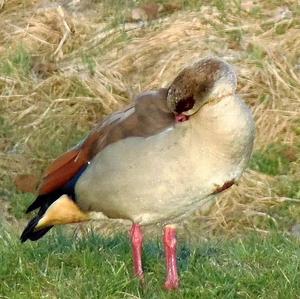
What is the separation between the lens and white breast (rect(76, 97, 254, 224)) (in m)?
5.09

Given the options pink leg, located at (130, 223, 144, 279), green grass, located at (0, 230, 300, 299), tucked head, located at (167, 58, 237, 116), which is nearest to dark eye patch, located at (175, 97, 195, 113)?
tucked head, located at (167, 58, 237, 116)

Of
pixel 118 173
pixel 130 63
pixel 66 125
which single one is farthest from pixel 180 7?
pixel 118 173

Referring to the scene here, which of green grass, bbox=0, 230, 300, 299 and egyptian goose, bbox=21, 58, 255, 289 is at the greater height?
egyptian goose, bbox=21, 58, 255, 289

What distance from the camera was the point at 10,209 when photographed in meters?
Answer: 9.20

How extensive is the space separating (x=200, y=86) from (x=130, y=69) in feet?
18.7

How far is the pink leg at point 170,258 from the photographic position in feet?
17.8

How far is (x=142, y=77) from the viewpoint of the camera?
10609 millimetres

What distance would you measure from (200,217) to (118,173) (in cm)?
385

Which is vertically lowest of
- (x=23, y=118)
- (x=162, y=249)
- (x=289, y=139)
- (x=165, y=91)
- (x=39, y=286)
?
(x=289, y=139)

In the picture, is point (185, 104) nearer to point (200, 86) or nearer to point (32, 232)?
point (200, 86)

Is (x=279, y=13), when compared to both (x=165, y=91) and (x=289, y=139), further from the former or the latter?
(x=165, y=91)

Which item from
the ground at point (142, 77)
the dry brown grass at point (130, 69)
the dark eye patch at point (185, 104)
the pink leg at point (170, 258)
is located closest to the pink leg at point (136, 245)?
the pink leg at point (170, 258)

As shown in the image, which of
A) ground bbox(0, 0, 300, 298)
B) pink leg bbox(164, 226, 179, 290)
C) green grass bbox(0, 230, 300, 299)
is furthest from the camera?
ground bbox(0, 0, 300, 298)

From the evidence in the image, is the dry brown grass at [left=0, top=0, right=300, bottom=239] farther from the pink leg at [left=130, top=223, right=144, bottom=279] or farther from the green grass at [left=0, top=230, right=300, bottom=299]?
the pink leg at [left=130, top=223, right=144, bottom=279]
